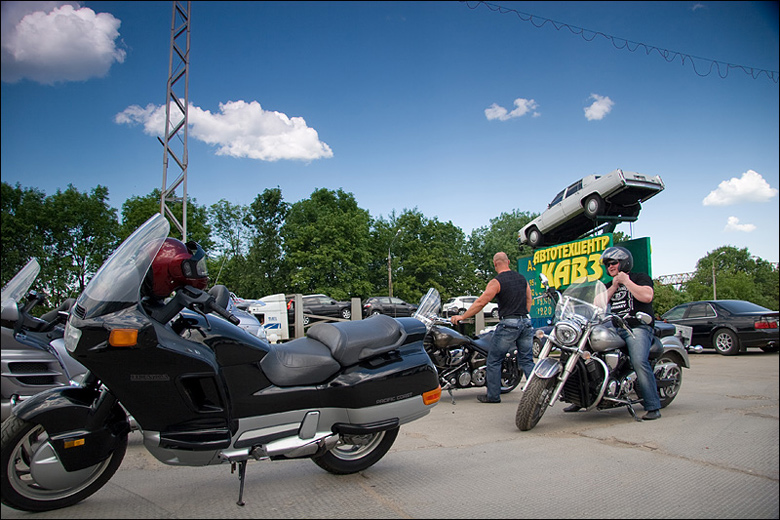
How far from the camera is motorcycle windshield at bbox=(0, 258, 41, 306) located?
12.0 feet

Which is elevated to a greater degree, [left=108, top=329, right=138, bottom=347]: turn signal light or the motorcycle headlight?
[left=108, top=329, right=138, bottom=347]: turn signal light

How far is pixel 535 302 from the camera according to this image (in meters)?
17.0

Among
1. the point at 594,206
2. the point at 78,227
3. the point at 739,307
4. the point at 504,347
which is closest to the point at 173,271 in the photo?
the point at 504,347

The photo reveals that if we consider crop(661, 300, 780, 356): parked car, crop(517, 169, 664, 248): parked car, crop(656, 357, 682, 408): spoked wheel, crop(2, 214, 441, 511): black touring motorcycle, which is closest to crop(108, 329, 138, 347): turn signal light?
crop(2, 214, 441, 511): black touring motorcycle

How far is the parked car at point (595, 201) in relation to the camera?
15484 mm

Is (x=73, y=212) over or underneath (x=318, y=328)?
over

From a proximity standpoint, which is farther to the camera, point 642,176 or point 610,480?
point 642,176

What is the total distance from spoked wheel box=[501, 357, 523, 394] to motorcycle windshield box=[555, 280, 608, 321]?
6.38ft

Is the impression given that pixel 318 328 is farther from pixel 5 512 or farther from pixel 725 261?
pixel 725 261

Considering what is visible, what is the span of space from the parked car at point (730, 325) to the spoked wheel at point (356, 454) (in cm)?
1174

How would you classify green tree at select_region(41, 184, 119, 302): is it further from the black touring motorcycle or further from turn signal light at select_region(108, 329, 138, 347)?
turn signal light at select_region(108, 329, 138, 347)

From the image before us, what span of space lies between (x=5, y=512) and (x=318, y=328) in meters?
2.00

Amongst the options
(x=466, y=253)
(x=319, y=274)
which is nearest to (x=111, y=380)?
(x=319, y=274)

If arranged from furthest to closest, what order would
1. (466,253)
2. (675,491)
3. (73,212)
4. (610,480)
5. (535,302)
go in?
(466,253), (73,212), (535,302), (610,480), (675,491)
